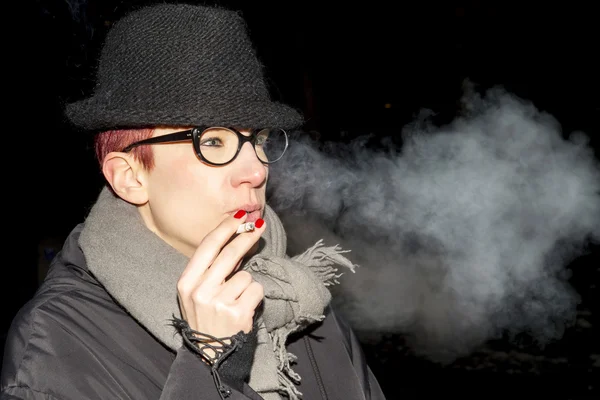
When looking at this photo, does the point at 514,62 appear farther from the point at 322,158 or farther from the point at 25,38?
the point at 25,38

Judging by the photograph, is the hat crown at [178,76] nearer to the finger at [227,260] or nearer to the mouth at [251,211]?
the mouth at [251,211]

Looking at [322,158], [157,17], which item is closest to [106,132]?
[157,17]

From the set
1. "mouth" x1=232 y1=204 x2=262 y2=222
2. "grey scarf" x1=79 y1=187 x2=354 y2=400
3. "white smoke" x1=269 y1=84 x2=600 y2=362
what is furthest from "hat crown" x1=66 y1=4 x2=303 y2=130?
"white smoke" x1=269 y1=84 x2=600 y2=362

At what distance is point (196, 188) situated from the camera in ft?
7.14

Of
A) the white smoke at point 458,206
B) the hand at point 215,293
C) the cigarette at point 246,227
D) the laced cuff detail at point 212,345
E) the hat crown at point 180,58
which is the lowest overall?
the laced cuff detail at point 212,345

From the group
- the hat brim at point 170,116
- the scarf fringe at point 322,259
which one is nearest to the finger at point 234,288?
the hat brim at point 170,116

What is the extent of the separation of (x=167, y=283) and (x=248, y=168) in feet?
1.74

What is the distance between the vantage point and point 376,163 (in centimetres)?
384

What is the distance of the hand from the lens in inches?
75.3

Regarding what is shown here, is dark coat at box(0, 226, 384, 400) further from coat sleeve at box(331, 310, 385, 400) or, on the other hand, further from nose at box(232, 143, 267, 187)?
nose at box(232, 143, 267, 187)

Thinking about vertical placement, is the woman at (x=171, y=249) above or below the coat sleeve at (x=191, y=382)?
above

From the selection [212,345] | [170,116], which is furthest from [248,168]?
[212,345]

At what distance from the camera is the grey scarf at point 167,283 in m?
2.14

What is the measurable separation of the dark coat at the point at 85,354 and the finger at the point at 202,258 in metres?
0.22
